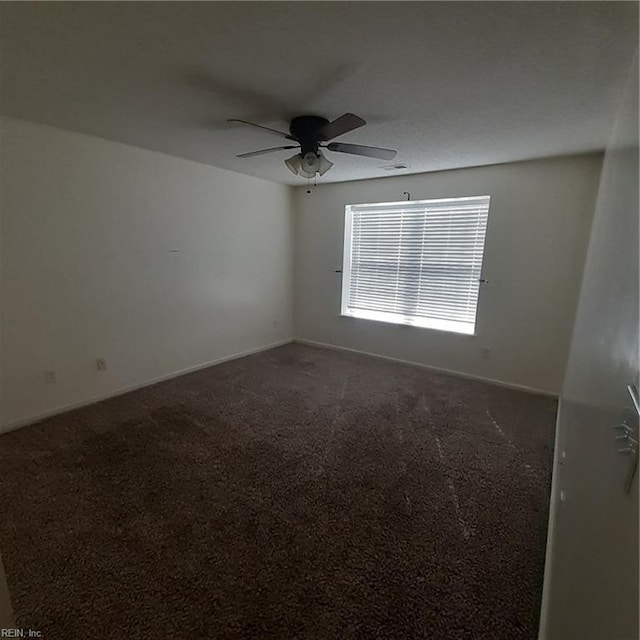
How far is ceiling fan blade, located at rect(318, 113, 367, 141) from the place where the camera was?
1.90m

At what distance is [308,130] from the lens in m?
2.37

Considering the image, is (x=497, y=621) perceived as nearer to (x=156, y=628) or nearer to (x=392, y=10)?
(x=156, y=628)

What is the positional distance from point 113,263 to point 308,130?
2.23m

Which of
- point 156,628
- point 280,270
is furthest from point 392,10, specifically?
point 280,270

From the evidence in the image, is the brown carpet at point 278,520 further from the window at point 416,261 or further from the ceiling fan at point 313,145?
the ceiling fan at point 313,145

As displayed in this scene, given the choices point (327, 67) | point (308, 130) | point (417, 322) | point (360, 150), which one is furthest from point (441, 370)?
point (327, 67)

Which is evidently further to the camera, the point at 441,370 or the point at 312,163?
the point at 441,370

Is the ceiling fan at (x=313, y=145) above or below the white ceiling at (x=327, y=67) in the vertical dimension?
below

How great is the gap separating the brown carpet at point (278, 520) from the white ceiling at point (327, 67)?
235 cm

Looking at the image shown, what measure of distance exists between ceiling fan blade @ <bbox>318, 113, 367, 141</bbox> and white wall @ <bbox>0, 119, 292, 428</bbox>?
6.79 ft

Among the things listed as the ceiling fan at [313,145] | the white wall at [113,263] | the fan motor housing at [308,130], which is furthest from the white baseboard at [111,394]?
the fan motor housing at [308,130]

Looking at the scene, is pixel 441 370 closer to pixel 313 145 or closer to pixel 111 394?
pixel 313 145

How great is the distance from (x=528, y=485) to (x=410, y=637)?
133 cm

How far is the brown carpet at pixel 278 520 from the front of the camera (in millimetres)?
1380
